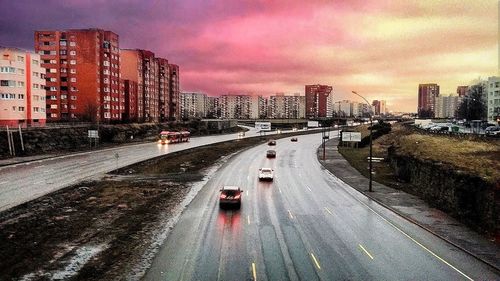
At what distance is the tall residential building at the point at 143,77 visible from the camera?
161375 millimetres

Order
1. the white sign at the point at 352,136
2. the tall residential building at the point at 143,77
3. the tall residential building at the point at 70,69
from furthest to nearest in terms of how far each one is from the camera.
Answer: the tall residential building at the point at 143,77 → the tall residential building at the point at 70,69 → the white sign at the point at 352,136

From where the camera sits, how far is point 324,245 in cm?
2455

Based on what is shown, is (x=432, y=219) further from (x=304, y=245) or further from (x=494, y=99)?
(x=494, y=99)

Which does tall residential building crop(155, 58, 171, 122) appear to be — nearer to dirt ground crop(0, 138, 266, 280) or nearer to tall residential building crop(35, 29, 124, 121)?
tall residential building crop(35, 29, 124, 121)

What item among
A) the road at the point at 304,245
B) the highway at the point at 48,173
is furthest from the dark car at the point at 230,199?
the highway at the point at 48,173

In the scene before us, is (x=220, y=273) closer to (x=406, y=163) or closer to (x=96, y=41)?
(x=406, y=163)

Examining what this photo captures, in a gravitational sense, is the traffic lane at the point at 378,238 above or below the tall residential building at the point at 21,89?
below

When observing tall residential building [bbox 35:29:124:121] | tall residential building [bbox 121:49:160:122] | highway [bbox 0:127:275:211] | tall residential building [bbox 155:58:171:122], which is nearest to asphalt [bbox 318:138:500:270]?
highway [bbox 0:127:275:211]

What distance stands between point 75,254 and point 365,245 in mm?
16656

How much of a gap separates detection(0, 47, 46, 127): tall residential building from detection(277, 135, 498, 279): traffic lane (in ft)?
249

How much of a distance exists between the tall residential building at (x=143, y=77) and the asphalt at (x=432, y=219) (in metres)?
120

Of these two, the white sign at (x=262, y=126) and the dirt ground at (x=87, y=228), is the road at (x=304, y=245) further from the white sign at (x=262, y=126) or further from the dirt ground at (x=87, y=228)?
the white sign at (x=262, y=126)

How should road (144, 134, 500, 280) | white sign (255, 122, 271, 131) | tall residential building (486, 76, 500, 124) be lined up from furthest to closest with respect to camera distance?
tall residential building (486, 76, 500, 124)
white sign (255, 122, 271, 131)
road (144, 134, 500, 280)

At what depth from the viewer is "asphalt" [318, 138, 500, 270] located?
23672 millimetres
